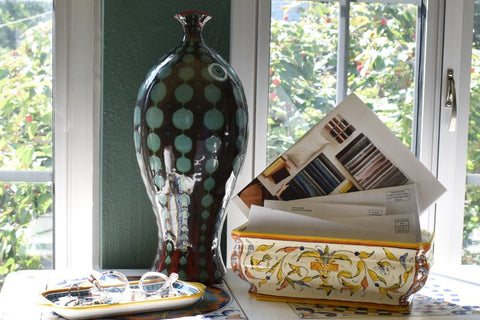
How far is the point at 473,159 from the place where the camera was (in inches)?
65.9

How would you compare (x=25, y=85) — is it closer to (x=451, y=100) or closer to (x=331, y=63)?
(x=331, y=63)

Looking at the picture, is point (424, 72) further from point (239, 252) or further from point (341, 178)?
point (239, 252)

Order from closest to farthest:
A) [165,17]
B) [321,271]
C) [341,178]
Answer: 1. [321,271]
2. [341,178]
3. [165,17]

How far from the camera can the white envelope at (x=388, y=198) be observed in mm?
1163

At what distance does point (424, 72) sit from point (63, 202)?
847 mm

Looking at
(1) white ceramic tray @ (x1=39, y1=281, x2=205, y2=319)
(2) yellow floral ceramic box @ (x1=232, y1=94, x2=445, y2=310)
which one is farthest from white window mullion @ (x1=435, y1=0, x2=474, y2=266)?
(1) white ceramic tray @ (x1=39, y1=281, x2=205, y2=319)

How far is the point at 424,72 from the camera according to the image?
1615 mm

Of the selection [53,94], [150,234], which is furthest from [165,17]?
[150,234]

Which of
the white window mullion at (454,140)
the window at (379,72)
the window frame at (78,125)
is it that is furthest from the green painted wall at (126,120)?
the white window mullion at (454,140)

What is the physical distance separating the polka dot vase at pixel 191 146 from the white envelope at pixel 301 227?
105mm

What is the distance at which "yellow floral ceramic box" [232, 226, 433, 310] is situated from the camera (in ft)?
3.53

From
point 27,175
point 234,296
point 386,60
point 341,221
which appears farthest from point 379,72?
point 27,175

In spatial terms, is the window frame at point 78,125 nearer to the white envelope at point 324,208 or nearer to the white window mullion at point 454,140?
the white envelope at point 324,208

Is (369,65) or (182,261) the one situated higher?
(369,65)
